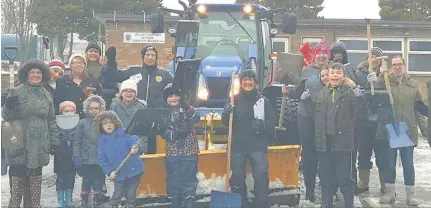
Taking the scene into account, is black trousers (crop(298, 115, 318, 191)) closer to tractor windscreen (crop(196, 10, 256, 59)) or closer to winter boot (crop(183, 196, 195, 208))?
winter boot (crop(183, 196, 195, 208))

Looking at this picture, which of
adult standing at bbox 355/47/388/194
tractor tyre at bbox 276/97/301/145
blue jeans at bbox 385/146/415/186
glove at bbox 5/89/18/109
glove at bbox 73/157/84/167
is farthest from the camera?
tractor tyre at bbox 276/97/301/145

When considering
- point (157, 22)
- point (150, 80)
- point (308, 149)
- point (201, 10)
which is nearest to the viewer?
point (308, 149)

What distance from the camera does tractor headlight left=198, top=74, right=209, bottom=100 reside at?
7.79 metres

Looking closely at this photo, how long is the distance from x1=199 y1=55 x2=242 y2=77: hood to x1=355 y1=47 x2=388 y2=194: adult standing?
1697mm

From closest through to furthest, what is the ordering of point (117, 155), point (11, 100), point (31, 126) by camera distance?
point (11, 100) → point (31, 126) → point (117, 155)

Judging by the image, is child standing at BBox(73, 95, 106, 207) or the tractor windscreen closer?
child standing at BBox(73, 95, 106, 207)

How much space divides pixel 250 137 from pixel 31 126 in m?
2.26

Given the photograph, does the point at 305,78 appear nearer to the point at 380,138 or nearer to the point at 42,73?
the point at 380,138

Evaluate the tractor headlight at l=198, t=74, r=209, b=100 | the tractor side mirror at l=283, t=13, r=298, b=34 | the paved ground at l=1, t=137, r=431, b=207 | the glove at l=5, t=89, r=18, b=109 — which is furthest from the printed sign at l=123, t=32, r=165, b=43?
the glove at l=5, t=89, r=18, b=109

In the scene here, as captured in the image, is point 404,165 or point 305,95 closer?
point 305,95

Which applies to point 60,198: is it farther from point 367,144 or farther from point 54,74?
point 367,144

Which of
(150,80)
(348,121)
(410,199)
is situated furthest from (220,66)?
(410,199)

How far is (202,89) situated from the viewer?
7816 mm

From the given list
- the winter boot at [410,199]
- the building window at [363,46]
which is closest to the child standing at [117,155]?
the winter boot at [410,199]
